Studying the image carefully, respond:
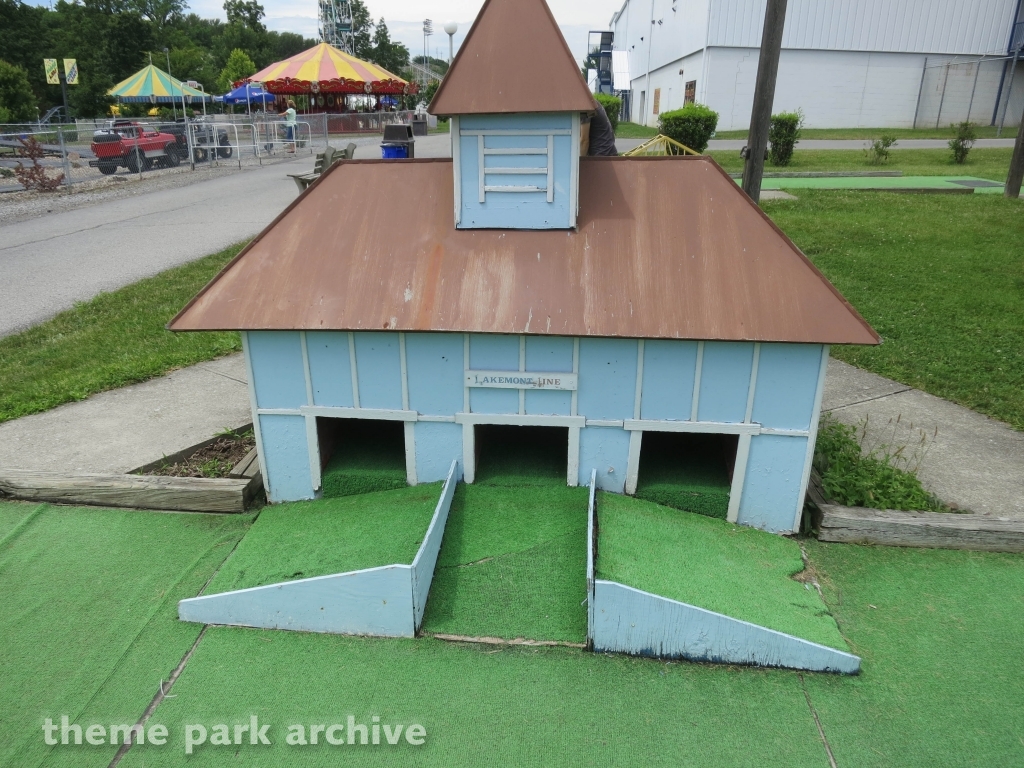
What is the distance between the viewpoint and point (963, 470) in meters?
5.21

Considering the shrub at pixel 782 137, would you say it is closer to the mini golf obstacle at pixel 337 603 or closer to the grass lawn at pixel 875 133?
the grass lawn at pixel 875 133

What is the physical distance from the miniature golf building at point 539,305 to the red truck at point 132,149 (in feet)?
66.8

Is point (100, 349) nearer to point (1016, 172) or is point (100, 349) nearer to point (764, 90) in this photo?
point (764, 90)

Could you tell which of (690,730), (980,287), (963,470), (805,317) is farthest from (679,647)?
(980,287)

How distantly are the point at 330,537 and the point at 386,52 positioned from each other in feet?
285

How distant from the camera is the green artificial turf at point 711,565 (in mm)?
3742

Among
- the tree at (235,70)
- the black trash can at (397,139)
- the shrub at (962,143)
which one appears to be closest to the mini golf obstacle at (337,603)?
the black trash can at (397,139)

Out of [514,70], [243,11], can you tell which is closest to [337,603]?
[514,70]

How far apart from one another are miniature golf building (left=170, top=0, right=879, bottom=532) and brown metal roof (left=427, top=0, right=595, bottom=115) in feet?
0.04

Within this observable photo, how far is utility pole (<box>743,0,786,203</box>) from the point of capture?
6664mm

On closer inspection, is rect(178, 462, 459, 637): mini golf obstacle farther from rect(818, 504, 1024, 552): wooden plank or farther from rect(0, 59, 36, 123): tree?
rect(0, 59, 36, 123): tree

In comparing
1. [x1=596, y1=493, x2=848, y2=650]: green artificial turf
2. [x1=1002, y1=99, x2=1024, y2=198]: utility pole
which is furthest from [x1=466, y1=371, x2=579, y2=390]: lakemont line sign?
[x1=1002, y1=99, x2=1024, y2=198]: utility pole

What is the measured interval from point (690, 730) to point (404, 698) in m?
1.33

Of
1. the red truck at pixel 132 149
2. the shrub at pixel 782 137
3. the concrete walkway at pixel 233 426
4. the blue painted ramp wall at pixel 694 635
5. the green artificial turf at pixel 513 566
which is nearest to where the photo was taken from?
the blue painted ramp wall at pixel 694 635
